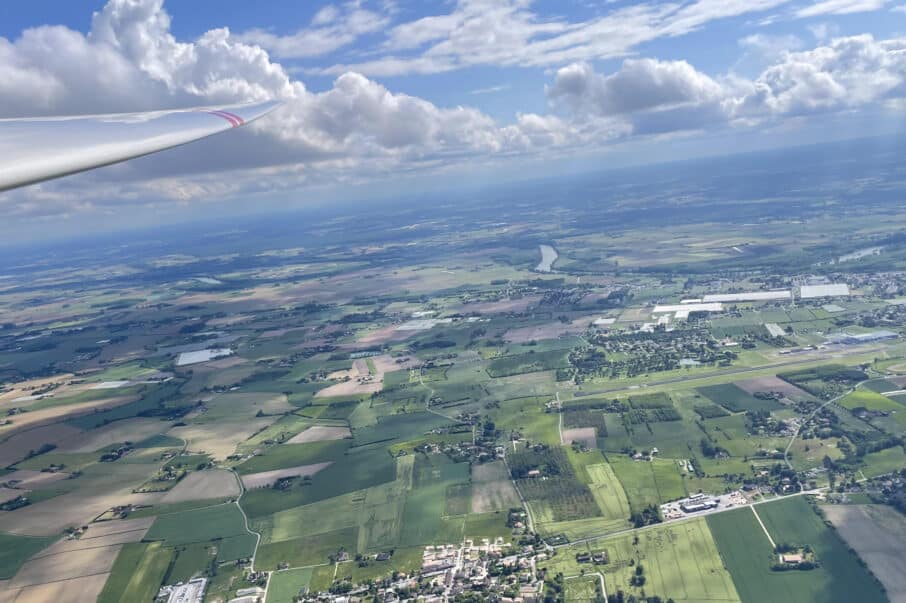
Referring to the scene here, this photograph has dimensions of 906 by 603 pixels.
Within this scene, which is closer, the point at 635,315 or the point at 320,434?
the point at 320,434

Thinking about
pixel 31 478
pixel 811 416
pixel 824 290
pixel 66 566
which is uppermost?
pixel 66 566

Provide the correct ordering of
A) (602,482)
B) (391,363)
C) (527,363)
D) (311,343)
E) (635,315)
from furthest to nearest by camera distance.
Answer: (311,343)
(635,315)
(391,363)
(527,363)
(602,482)

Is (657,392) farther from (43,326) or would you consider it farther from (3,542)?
(43,326)

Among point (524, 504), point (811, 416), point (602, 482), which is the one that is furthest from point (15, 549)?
point (811, 416)

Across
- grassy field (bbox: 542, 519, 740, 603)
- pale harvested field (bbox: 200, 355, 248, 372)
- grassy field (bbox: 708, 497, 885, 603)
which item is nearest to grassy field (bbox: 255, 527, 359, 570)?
grassy field (bbox: 542, 519, 740, 603)

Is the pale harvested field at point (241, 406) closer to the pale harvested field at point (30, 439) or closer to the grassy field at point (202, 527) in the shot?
the pale harvested field at point (30, 439)

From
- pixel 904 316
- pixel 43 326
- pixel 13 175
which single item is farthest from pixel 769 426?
pixel 43 326

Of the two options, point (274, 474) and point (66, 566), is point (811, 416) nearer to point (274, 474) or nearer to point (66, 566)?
point (274, 474)

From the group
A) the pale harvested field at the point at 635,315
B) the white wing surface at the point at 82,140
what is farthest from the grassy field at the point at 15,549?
the pale harvested field at the point at 635,315
